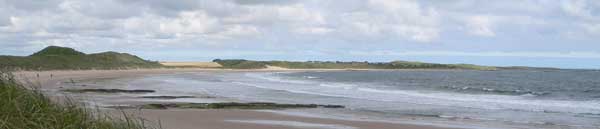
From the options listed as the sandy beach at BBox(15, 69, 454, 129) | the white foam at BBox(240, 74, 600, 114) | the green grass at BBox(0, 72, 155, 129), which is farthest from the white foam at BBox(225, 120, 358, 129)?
the white foam at BBox(240, 74, 600, 114)

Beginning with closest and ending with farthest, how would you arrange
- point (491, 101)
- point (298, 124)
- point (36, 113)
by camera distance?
1. point (36, 113)
2. point (298, 124)
3. point (491, 101)

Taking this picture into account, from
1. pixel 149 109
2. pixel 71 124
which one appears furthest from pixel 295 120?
pixel 71 124

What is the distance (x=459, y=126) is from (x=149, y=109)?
8711 mm

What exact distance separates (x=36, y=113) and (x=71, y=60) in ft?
313

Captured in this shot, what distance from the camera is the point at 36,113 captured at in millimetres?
5977

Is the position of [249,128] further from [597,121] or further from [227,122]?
[597,121]

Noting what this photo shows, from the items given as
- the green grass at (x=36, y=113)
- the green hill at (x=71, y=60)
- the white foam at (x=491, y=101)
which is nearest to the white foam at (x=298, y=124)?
the green grass at (x=36, y=113)

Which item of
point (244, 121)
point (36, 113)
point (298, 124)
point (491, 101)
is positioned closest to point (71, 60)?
point (491, 101)

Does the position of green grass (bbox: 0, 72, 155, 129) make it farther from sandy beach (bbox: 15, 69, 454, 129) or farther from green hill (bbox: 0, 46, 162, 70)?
green hill (bbox: 0, 46, 162, 70)

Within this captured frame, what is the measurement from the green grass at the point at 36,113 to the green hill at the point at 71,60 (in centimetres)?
6756

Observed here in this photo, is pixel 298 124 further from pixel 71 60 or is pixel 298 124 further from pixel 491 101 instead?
pixel 71 60

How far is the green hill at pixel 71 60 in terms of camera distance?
81562 millimetres

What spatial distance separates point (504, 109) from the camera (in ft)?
85.1

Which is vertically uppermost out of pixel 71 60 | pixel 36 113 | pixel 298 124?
pixel 71 60
